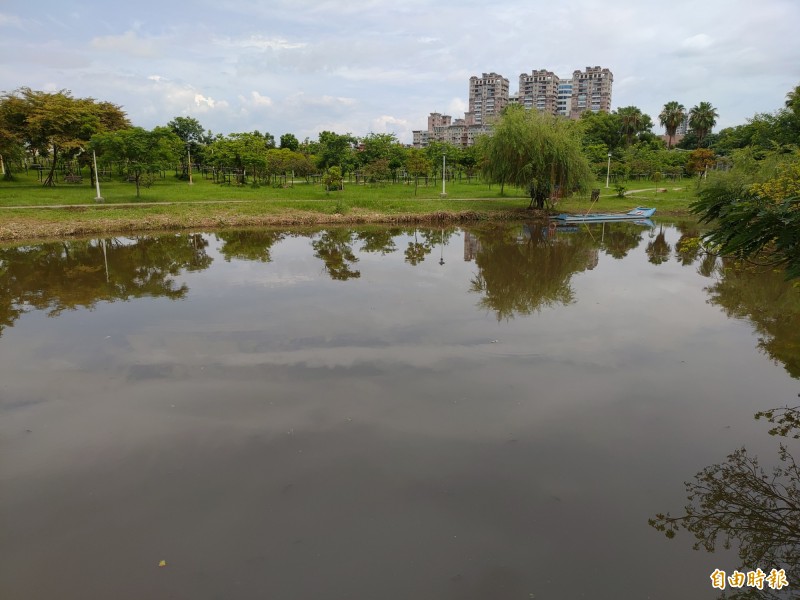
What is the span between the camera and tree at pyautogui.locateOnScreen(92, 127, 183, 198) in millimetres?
27188

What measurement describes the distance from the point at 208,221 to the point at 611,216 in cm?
2238

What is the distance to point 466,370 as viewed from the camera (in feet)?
28.2

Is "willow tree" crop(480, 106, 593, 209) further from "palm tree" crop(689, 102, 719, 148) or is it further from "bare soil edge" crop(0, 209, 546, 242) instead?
"palm tree" crop(689, 102, 719, 148)

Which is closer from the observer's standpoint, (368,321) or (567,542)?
(567,542)

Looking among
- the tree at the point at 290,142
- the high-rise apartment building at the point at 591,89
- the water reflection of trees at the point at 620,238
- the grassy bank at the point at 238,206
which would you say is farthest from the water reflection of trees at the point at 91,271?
the high-rise apartment building at the point at 591,89

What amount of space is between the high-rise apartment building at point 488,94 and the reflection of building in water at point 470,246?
120 m

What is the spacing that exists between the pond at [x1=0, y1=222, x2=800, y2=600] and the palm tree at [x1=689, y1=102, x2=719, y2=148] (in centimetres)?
6457

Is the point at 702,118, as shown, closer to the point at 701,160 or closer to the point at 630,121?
the point at 630,121

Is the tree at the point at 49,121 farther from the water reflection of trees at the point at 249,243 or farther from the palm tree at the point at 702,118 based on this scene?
the palm tree at the point at 702,118

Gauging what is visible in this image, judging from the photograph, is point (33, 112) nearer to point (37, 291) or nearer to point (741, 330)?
point (37, 291)

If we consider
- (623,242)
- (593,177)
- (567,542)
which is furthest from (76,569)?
(593,177)

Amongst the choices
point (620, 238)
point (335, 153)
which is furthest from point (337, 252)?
point (335, 153)

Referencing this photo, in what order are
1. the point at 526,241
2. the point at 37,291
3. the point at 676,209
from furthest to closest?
the point at 676,209
the point at 526,241
the point at 37,291

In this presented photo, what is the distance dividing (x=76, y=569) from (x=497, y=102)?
147 m
